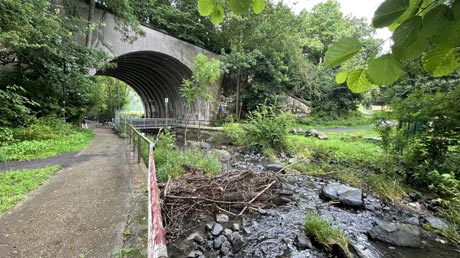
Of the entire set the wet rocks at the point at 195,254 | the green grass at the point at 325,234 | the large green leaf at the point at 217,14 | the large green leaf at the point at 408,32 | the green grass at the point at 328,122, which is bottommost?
the wet rocks at the point at 195,254

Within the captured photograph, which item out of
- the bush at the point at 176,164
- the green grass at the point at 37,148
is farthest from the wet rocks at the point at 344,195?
the green grass at the point at 37,148

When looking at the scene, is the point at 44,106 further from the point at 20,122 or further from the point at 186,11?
the point at 186,11

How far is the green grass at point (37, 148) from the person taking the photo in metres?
5.74

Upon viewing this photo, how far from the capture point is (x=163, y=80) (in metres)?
19.3

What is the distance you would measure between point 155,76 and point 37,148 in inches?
546

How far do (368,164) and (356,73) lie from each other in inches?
314

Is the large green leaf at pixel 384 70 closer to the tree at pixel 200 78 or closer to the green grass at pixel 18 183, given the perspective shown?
the green grass at pixel 18 183

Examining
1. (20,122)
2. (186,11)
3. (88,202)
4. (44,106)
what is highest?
(186,11)

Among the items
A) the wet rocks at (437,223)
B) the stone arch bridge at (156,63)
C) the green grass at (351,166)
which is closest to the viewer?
the wet rocks at (437,223)

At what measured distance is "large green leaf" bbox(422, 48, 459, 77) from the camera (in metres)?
0.71

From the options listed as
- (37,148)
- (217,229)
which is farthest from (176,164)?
(37,148)

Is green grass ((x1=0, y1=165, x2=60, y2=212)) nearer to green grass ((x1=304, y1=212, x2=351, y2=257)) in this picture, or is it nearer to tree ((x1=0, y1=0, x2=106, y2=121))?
tree ((x1=0, y1=0, x2=106, y2=121))

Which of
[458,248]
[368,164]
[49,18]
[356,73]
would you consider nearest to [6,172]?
[49,18]

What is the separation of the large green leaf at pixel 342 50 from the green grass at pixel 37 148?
7.58 m
